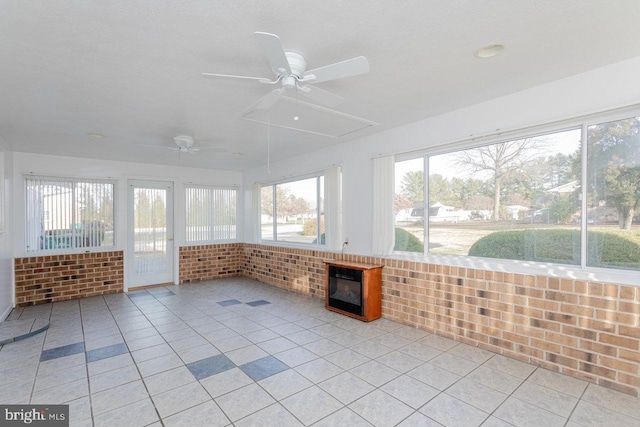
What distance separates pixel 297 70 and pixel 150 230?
5.28m

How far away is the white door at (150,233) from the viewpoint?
5859 millimetres

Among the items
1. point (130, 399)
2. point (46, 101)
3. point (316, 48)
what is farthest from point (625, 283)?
point (46, 101)

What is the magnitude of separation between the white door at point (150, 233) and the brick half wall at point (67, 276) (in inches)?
10.8

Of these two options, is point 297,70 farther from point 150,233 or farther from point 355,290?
point 150,233

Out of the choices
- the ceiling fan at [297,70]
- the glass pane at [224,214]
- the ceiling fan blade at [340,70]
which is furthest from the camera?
the glass pane at [224,214]

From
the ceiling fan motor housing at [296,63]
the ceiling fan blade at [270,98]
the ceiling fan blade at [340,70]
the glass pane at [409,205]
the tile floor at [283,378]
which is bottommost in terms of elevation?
the tile floor at [283,378]

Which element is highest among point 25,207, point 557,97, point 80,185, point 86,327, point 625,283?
point 557,97

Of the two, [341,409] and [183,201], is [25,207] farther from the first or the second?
[341,409]

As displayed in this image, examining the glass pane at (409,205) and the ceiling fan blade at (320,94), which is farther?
the glass pane at (409,205)

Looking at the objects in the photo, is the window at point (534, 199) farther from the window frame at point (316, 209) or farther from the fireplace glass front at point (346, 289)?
the window frame at point (316, 209)

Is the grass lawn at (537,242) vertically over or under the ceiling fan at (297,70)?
under

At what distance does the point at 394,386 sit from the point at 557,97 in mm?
2801

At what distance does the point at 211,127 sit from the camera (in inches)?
150

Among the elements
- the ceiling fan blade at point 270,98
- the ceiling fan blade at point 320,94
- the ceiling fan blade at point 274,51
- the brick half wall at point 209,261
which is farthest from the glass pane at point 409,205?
the brick half wall at point 209,261
